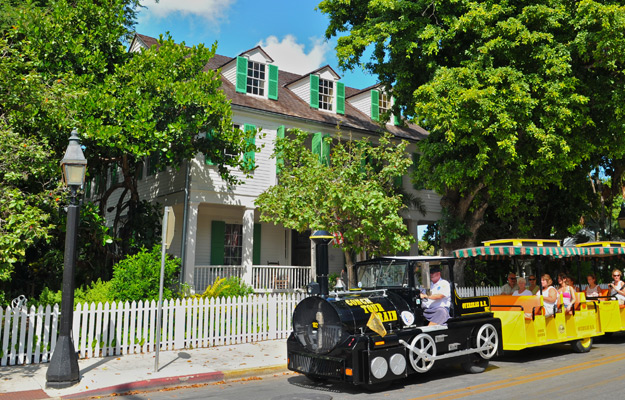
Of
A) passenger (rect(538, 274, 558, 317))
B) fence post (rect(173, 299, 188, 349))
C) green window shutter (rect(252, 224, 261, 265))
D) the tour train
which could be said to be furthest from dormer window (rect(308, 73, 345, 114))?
passenger (rect(538, 274, 558, 317))

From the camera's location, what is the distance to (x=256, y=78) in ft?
65.6

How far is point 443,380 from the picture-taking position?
28.7 feet

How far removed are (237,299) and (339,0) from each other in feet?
37.2

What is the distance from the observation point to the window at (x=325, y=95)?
2200 cm

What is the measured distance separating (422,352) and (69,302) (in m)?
6.04

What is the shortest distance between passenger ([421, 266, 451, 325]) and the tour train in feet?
0.41

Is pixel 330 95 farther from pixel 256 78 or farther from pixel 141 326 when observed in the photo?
pixel 141 326

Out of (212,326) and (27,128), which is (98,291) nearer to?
(212,326)

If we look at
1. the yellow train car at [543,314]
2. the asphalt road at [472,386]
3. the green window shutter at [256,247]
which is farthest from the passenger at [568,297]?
the green window shutter at [256,247]

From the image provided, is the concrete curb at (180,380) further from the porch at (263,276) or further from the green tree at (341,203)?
the porch at (263,276)

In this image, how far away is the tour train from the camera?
25.5ft

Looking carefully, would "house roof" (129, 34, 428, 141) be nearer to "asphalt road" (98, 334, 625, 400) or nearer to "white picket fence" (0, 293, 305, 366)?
"white picket fence" (0, 293, 305, 366)

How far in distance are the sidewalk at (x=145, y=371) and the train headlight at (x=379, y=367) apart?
3.04 m

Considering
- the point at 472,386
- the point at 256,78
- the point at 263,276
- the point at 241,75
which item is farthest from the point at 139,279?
the point at 256,78
